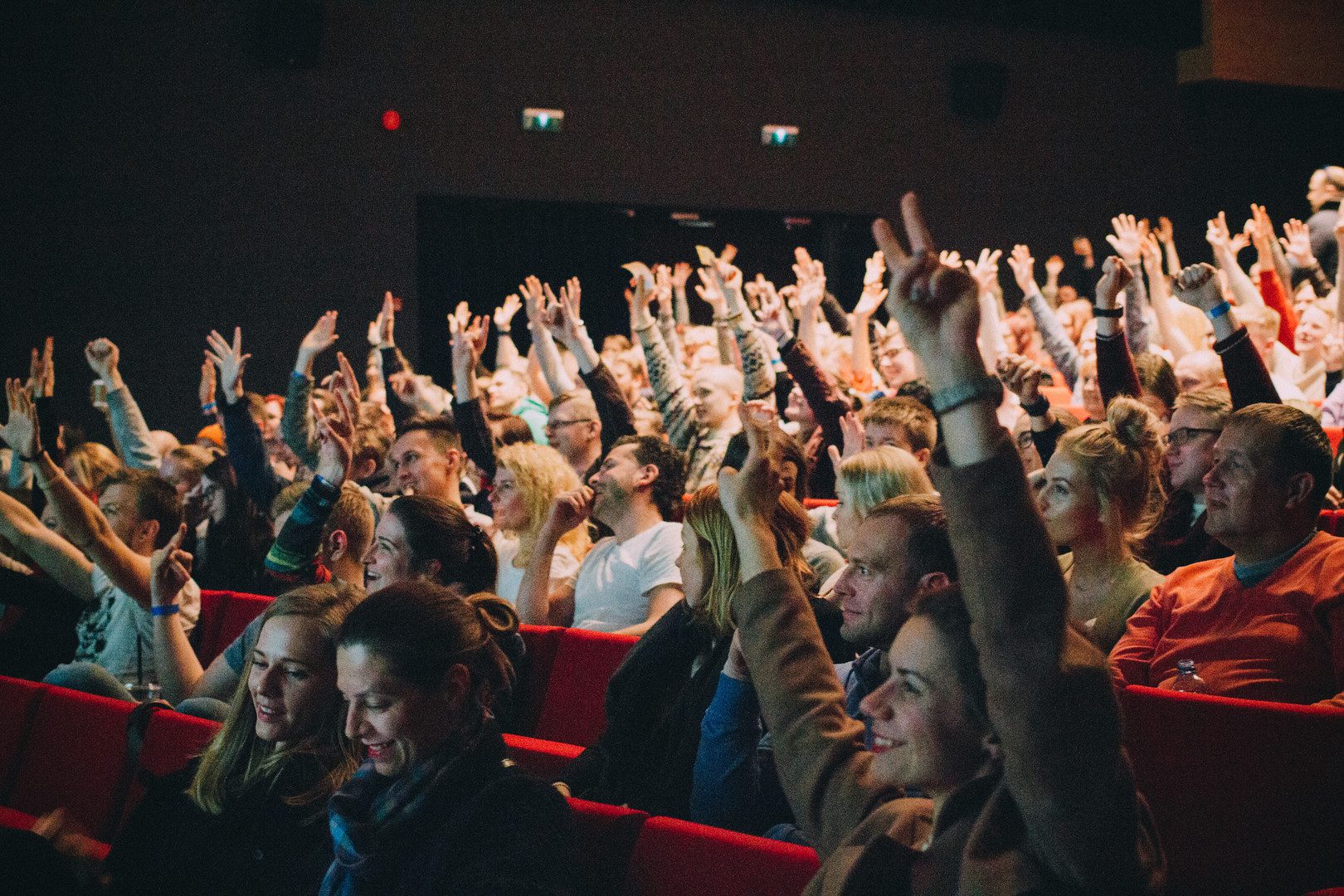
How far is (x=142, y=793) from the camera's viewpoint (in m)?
2.40

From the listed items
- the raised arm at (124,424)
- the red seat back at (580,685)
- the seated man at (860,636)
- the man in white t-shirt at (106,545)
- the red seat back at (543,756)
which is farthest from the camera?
the raised arm at (124,424)

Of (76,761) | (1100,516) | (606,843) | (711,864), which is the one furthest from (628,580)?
(711,864)

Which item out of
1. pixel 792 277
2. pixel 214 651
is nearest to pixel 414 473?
pixel 214 651

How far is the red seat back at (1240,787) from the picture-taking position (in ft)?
5.59

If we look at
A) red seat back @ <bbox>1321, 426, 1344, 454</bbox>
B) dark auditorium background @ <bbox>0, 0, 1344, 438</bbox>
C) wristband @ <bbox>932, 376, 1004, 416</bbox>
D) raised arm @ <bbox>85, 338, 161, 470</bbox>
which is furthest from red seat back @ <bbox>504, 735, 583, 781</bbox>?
dark auditorium background @ <bbox>0, 0, 1344, 438</bbox>

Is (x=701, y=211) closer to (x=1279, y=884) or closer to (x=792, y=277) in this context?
(x=792, y=277)

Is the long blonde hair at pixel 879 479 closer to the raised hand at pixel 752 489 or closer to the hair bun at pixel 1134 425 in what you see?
the hair bun at pixel 1134 425

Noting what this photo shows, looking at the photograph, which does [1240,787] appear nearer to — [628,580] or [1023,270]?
[628,580]

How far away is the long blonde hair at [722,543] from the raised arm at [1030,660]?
1.04 m

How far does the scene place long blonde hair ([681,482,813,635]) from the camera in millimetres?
2078

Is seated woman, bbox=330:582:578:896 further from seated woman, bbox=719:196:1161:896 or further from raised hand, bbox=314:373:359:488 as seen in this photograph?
raised hand, bbox=314:373:359:488

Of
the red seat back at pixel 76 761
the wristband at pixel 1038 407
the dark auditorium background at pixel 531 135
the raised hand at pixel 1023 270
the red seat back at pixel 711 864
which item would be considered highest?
the dark auditorium background at pixel 531 135

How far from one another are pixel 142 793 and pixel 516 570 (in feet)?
4.08

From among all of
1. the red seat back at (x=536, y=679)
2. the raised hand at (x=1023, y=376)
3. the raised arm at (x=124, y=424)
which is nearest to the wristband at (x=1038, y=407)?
the raised hand at (x=1023, y=376)
